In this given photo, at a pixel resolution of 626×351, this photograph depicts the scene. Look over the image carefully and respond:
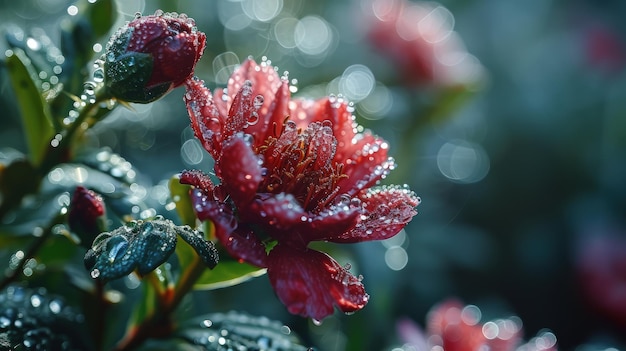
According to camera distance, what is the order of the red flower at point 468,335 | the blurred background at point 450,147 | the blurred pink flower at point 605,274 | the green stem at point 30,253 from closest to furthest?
1. the green stem at point 30,253
2. the red flower at point 468,335
3. the blurred background at point 450,147
4. the blurred pink flower at point 605,274

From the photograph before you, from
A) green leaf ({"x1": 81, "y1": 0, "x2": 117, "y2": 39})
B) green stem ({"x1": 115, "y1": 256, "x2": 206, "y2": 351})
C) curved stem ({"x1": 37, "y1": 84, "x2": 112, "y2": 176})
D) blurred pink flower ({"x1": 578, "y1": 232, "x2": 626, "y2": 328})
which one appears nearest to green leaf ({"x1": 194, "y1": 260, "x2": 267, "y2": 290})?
green stem ({"x1": 115, "y1": 256, "x2": 206, "y2": 351})

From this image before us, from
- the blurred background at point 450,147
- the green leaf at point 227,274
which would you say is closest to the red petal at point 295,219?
the green leaf at point 227,274

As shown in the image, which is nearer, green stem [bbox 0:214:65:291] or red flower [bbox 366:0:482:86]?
green stem [bbox 0:214:65:291]

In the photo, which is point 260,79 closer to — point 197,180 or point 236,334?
point 197,180

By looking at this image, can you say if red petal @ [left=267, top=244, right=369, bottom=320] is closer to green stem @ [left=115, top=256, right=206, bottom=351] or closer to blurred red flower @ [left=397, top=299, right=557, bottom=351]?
green stem @ [left=115, top=256, right=206, bottom=351]

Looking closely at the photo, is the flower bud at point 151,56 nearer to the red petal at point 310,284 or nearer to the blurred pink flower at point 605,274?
the red petal at point 310,284

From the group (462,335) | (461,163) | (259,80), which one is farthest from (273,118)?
(461,163)

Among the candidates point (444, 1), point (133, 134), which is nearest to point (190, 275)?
point (133, 134)
